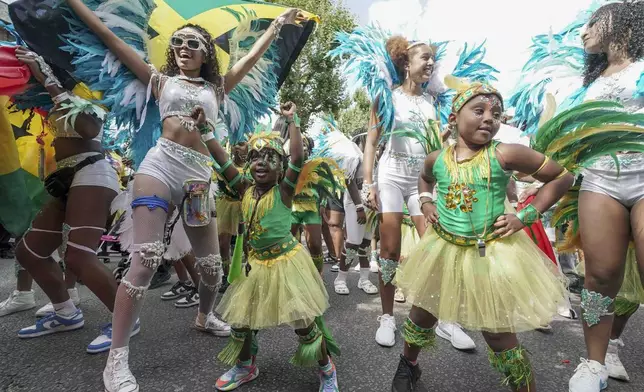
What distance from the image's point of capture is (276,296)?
232 centimetres

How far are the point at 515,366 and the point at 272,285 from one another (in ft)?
4.39

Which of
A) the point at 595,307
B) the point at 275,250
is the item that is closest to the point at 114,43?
the point at 275,250

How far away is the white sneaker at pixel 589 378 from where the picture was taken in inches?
86.0

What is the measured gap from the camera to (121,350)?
223 centimetres

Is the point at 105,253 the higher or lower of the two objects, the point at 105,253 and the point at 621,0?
the lower

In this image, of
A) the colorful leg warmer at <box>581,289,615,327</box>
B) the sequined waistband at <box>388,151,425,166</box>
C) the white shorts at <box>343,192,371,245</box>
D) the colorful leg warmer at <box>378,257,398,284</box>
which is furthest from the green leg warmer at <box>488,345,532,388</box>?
the white shorts at <box>343,192,371,245</box>

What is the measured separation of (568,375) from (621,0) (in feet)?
8.07

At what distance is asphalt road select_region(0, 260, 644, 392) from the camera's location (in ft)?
7.80

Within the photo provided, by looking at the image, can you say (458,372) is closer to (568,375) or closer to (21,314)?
(568,375)

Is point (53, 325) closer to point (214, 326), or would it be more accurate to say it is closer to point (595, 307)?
point (214, 326)

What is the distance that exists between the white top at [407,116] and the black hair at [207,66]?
146cm

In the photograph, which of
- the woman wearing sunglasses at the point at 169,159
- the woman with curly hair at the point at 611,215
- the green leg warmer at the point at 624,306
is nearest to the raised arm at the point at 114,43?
the woman wearing sunglasses at the point at 169,159

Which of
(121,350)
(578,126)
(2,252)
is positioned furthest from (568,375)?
(2,252)

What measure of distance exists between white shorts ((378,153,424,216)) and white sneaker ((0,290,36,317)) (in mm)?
3438
